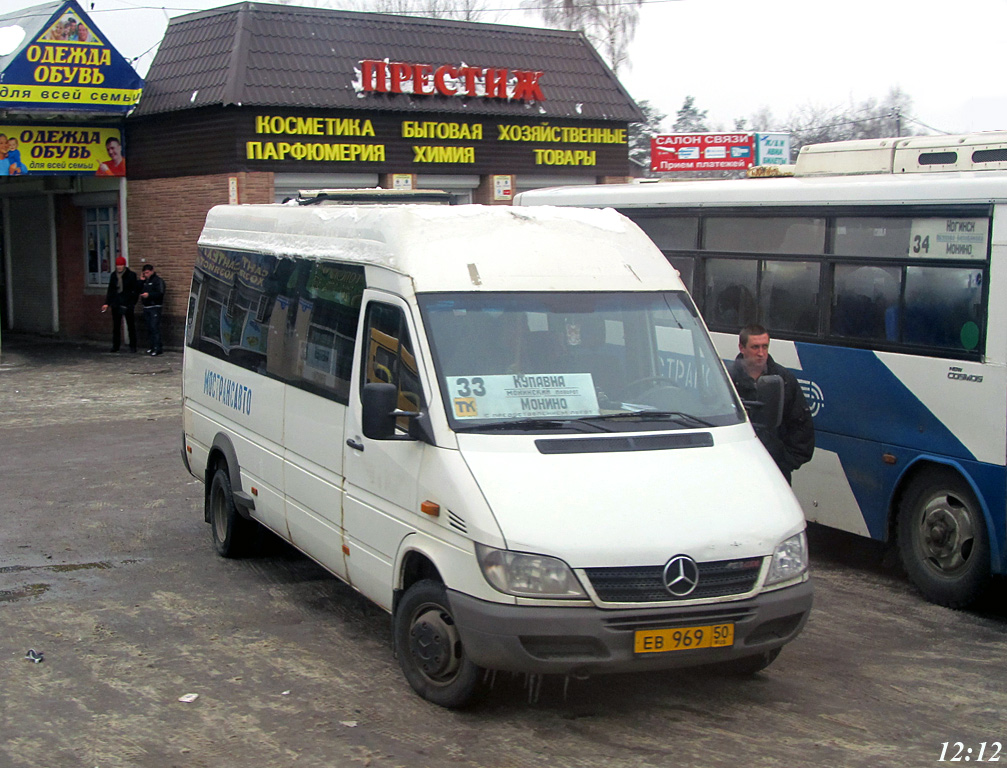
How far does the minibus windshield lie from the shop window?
2041 cm

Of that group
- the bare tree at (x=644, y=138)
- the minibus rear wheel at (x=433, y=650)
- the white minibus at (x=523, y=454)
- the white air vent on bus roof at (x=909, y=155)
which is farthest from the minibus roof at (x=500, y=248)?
the bare tree at (x=644, y=138)

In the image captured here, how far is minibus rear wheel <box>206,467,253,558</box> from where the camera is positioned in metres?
8.52

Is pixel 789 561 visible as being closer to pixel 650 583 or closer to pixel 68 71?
pixel 650 583

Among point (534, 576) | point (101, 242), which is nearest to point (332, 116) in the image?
point (101, 242)

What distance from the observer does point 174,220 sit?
77.3ft

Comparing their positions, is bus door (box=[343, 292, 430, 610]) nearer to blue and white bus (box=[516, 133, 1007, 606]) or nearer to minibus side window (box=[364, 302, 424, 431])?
minibus side window (box=[364, 302, 424, 431])

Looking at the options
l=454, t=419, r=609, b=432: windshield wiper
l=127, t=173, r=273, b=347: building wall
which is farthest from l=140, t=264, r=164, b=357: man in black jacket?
l=454, t=419, r=609, b=432: windshield wiper

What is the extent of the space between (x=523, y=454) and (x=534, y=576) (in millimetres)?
617

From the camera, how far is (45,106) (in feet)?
70.7

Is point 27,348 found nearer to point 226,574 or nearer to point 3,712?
point 226,574

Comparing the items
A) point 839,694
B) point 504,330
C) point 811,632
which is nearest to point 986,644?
point 811,632

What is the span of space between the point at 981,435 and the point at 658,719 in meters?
3.05

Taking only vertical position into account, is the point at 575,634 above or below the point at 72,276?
below

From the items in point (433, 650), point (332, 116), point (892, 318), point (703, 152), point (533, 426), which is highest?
point (703, 152)
